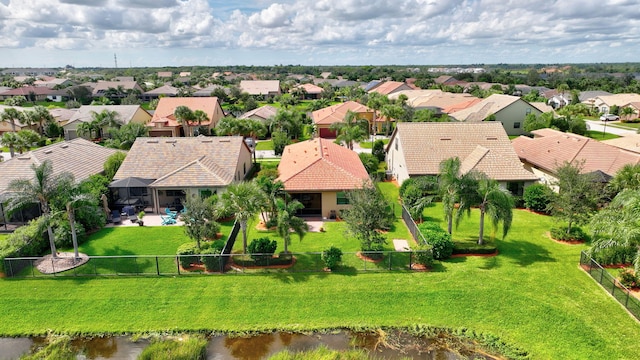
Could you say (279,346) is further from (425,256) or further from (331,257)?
(425,256)

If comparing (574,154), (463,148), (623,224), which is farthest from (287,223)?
(574,154)

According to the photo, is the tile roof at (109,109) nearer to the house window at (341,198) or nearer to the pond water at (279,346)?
the house window at (341,198)

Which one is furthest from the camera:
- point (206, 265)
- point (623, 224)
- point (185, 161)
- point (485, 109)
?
point (485, 109)

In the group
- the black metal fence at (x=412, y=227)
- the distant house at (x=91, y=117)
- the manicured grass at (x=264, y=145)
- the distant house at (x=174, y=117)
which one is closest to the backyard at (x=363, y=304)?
the black metal fence at (x=412, y=227)

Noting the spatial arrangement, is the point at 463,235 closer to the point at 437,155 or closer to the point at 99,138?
the point at 437,155

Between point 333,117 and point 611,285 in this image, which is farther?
point 333,117
